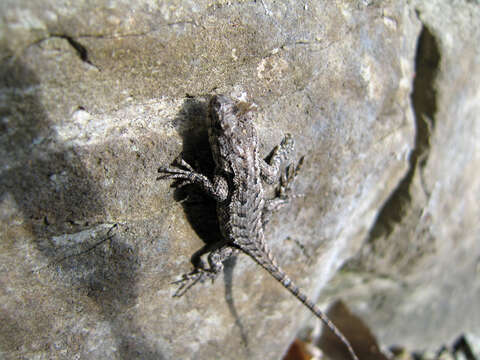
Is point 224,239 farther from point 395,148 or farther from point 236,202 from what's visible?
point 395,148

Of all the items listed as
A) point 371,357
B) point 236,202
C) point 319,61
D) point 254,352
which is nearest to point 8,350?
point 236,202

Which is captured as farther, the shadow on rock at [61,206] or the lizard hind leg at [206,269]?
the lizard hind leg at [206,269]

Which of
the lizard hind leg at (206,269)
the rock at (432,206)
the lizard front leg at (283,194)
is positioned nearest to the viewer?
the lizard hind leg at (206,269)

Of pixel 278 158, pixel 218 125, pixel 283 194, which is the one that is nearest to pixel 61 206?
pixel 218 125

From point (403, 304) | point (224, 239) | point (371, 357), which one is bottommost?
point (371, 357)

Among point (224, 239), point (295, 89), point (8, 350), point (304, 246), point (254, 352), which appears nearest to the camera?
point (8, 350)

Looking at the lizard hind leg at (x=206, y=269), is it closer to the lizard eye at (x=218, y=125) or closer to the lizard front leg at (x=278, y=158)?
the lizard front leg at (x=278, y=158)

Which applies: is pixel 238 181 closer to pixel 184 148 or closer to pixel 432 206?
pixel 184 148

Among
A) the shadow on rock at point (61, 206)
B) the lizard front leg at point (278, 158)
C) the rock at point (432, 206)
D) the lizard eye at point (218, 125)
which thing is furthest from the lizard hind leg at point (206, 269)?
the rock at point (432, 206)
